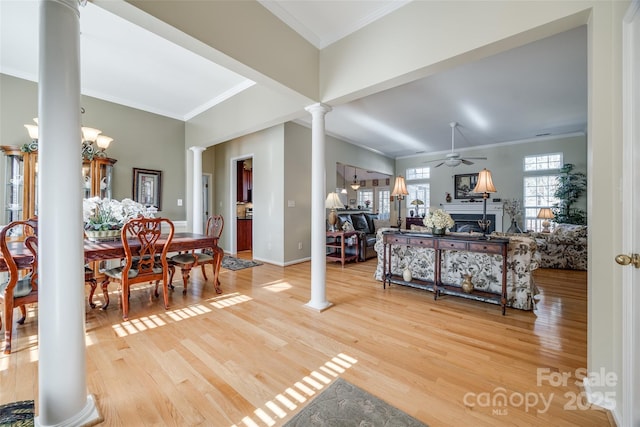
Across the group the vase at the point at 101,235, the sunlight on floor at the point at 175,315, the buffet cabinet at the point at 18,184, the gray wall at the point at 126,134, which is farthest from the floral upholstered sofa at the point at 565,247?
the buffet cabinet at the point at 18,184

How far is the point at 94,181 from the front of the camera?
3.86m

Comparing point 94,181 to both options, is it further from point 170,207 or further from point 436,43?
point 436,43

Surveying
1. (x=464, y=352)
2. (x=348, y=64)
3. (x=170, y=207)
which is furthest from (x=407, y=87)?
(x=170, y=207)

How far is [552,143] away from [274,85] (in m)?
7.71

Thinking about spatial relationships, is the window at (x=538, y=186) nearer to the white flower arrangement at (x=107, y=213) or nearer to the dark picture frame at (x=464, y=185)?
the dark picture frame at (x=464, y=185)

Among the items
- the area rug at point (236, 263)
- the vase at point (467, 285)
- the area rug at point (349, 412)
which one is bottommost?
the area rug at point (349, 412)

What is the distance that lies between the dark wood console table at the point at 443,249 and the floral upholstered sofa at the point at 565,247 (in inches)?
104

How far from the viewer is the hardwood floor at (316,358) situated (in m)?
1.45

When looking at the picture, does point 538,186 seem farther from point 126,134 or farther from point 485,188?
point 126,134

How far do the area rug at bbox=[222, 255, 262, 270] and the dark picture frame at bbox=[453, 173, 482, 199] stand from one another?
6.44 m

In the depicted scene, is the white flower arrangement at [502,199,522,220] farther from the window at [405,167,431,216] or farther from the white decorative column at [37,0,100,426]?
the white decorative column at [37,0,100,426]

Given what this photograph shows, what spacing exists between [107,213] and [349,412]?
326 cm

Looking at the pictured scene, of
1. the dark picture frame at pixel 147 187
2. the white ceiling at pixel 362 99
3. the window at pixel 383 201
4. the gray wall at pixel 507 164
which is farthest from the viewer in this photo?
the window at pixel 383 201

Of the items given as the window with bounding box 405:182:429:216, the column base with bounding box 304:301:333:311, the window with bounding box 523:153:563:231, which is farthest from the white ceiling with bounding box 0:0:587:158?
the column base with bounding box 304:301:333:311
